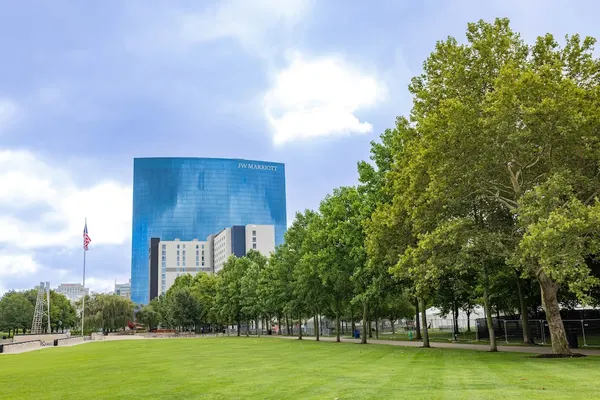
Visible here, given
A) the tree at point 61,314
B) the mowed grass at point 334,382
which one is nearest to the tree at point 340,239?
the mowed grass at point 334,382

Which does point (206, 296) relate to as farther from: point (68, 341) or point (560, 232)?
point (560, 232)

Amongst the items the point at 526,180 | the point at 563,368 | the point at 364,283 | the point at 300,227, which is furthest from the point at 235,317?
the point at 563,368

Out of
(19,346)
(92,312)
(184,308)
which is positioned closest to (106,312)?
(92,312)

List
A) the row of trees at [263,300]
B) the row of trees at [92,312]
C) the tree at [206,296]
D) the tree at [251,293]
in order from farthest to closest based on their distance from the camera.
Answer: the tree at [206,296]
the row of trees at [92,312]
the tree at [251,293]
the row of trees at [263,300]

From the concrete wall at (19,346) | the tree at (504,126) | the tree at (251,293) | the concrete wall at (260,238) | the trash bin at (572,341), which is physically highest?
the concrete wall at (260,238)

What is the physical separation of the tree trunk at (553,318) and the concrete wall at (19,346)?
4796 cm

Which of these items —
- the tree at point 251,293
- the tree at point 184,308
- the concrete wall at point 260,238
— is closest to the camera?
the tree at point 251,293

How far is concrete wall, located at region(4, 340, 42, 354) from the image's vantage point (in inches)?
2057

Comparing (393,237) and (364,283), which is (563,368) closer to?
(393,237)

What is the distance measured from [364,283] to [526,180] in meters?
16.8

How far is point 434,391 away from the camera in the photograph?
1332 cm

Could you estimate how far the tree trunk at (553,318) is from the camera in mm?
24778

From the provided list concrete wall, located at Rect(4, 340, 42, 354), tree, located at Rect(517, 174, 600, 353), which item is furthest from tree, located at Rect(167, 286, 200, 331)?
tree, located at Rect(517, 174, 600, 353)

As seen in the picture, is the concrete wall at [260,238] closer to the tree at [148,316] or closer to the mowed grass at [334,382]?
the tree at [148,316]
